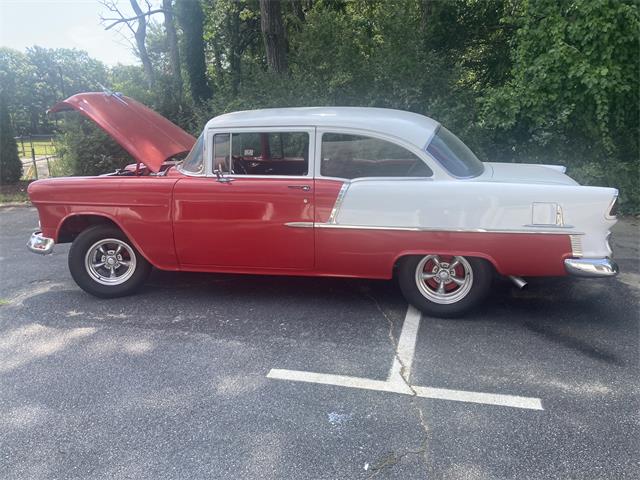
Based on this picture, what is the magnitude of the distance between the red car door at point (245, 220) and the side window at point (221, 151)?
0.03m

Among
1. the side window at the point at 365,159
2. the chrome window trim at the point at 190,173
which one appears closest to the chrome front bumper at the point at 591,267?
the side window at the point at 365,159

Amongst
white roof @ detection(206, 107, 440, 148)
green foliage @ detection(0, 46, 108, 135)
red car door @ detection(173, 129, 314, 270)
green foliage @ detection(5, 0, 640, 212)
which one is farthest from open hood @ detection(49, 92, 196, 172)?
green foliage @ detection(0, 46, 108, 135)

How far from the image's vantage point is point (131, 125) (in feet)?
16.1

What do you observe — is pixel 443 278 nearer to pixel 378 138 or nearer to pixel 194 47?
pixel 378 138

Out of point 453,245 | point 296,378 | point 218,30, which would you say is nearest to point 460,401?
point 296,378

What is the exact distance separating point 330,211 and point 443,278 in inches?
43.4

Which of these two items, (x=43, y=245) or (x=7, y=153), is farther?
(x=7, y=153)

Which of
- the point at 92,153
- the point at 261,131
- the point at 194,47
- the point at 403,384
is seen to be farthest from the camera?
the point at 194,47

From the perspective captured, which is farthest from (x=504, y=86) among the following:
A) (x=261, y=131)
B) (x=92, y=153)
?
(x=92, y=153)

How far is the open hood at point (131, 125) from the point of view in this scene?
4660 mm

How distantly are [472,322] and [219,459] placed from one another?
2403 mm

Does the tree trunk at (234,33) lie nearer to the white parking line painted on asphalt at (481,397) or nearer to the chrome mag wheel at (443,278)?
the chrome mag wheel at (443,278)

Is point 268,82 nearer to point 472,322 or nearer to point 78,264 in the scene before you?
point 78,264

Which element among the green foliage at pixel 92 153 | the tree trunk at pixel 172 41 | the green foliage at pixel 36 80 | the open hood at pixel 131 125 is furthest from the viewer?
the green foliage at pixel 36 80
